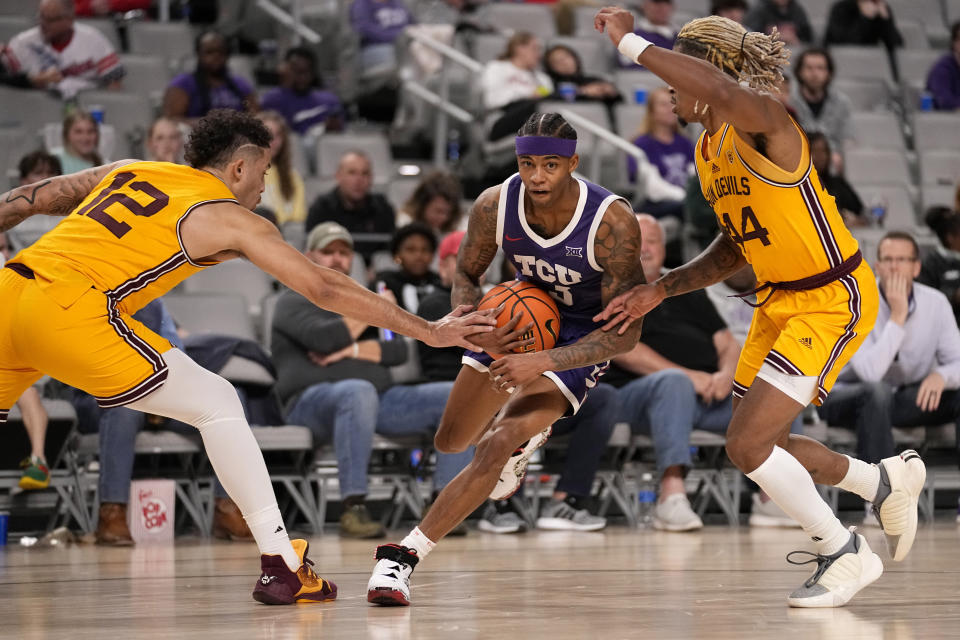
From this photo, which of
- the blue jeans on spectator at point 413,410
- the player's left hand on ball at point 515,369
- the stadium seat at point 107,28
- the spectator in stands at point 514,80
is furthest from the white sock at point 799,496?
the stadium seat at point 107,28

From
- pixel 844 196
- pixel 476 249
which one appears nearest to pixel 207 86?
pixel 844 196

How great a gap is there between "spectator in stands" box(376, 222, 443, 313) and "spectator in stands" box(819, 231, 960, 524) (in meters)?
2.56

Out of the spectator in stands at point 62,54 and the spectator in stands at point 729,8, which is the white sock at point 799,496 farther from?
the spectator in stands at point 729,8

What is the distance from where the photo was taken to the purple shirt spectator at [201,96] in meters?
9.84

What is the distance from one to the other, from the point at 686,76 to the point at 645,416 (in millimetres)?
3854

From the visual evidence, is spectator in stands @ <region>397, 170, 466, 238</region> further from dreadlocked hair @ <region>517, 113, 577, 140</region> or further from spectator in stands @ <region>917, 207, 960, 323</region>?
dreadlocked hair @ <region>517, 113, 577, 140</region>

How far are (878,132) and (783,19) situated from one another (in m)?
1.49

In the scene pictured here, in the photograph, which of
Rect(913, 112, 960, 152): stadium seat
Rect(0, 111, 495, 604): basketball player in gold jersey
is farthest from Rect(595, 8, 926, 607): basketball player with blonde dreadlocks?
Rect(913, 112, 960, 152): stadium seat

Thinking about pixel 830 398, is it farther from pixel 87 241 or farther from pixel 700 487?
pixel 87 241

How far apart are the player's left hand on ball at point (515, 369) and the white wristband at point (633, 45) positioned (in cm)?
110

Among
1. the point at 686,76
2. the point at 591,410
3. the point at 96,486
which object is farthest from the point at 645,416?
the point at 686,76

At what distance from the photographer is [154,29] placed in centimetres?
1116

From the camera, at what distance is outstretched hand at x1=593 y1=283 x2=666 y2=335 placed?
16.5 feet

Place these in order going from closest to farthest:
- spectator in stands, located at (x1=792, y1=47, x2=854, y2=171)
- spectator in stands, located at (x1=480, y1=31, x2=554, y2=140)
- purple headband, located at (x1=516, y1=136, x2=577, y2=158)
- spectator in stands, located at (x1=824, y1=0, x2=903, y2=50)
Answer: purple headband, located at (x1=516, y1=136, x2=577, y2=158)
spectator in stands, located at (x1=480, y1=31, x2=554, y2=140)
spectator in stands, located at (x1=792, y1=47, x2=854, y2=171)
spectator in stands, located at (x1=824, y1=0, x2=903, y2=50)
